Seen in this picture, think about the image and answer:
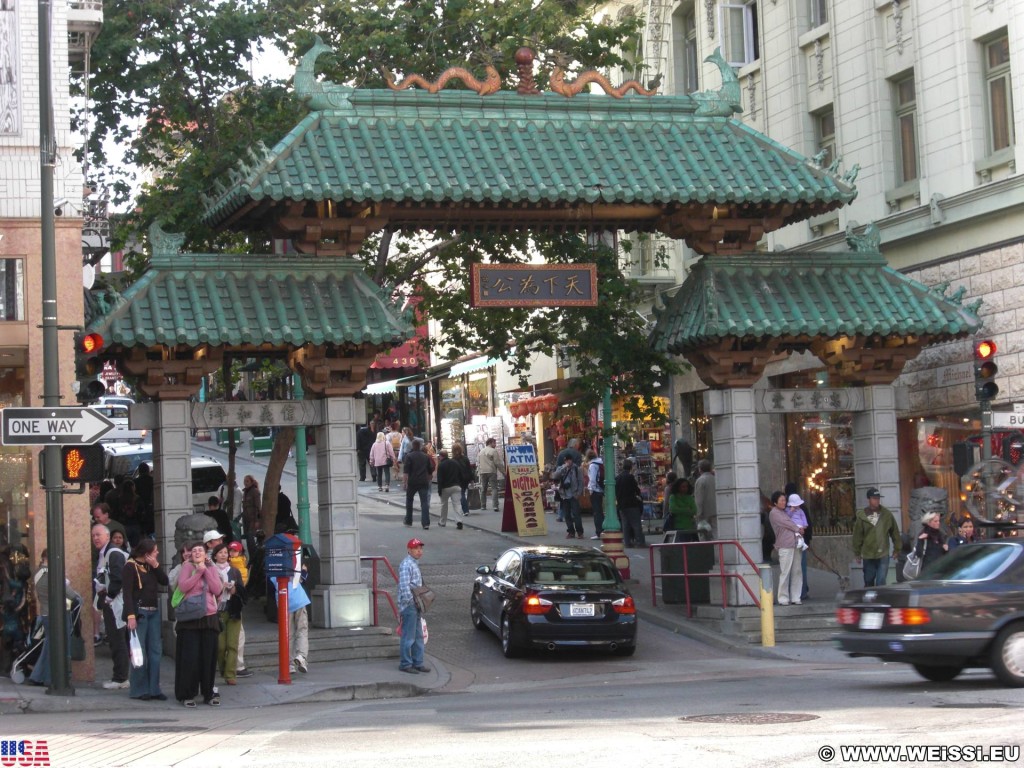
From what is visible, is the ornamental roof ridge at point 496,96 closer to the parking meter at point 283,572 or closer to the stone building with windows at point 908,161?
the stone building with windows at point 908,161

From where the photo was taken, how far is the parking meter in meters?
17.5

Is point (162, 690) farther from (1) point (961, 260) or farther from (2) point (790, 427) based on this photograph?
(2) point (790, 427)

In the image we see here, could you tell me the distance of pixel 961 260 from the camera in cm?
2442

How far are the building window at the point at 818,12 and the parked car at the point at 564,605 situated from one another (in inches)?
569

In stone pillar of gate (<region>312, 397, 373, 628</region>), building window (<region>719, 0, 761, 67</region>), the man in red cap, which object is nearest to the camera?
the man in red cap

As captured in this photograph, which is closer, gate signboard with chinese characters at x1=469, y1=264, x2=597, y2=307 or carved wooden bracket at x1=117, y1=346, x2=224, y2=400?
carved wooden bracket at x1=117, y1=346, x2=224, y2=400

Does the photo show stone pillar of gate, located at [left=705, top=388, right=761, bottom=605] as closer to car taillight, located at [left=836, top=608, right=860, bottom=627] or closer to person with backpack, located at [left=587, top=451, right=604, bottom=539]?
car taillight, located at [left=836, top=608, right=860, bottom=627]

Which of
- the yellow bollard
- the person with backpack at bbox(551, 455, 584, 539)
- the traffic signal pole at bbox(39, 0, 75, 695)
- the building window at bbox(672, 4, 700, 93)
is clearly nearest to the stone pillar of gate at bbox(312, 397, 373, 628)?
the traffic signal pole at bbox(39, 0, 75, 695)

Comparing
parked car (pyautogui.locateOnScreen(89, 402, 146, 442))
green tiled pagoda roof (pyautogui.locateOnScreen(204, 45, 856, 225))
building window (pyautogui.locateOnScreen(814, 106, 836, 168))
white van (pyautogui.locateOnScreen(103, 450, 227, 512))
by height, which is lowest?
white van (pyautogui.locateOnScreen(103, 450, 227, 512))

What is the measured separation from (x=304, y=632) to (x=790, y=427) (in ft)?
49.7

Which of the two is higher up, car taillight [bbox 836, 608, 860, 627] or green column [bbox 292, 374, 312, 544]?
green column [bbox 292, 374, 312, 544]

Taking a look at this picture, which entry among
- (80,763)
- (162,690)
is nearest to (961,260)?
(162,690)

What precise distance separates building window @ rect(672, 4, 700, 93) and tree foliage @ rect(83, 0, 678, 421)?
896cm

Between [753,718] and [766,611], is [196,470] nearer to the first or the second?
[766,611]
